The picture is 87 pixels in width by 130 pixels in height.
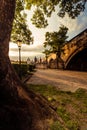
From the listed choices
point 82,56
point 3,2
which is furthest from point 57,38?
point 3,2

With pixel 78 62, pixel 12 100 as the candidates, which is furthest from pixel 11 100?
pixel 78 62

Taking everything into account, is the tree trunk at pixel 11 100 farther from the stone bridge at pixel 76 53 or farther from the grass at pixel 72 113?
the stone bridge at pixel 76 53

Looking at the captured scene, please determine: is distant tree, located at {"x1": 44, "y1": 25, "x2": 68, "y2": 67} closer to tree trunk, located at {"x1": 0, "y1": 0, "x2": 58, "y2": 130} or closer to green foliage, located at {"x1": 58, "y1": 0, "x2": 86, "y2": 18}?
green foliage, located at {"x1": 58, "y1": 0, "x2": 86, "y2": 18}

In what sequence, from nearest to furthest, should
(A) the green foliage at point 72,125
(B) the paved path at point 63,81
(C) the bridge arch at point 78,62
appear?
(A) the green foliage at point 72,125 < (B) the paved path at point 63,81 < (C) the bridge arch at point 78,62

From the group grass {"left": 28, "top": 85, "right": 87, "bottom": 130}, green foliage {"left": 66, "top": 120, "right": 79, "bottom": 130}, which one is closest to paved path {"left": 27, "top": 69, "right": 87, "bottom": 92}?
grass {"left": 28, "top": 85, "right": 87, "bottom": 130}

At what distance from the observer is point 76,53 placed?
3934 centimetres

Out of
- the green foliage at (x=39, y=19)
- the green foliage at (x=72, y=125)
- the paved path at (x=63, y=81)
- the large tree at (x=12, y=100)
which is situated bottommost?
the green foliage at (x=72, y=125)

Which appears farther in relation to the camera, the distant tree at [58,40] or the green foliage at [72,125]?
the distant tree at [58,40]

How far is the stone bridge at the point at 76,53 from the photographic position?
123 feet

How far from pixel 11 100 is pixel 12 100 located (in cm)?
2

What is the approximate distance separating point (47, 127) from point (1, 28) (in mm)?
2621

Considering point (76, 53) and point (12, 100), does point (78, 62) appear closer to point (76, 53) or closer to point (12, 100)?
point (76, 53)

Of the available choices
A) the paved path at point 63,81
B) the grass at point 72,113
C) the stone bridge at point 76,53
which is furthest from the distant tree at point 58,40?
the grass at point 72,113

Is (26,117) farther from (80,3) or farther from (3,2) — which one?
(80,3)
